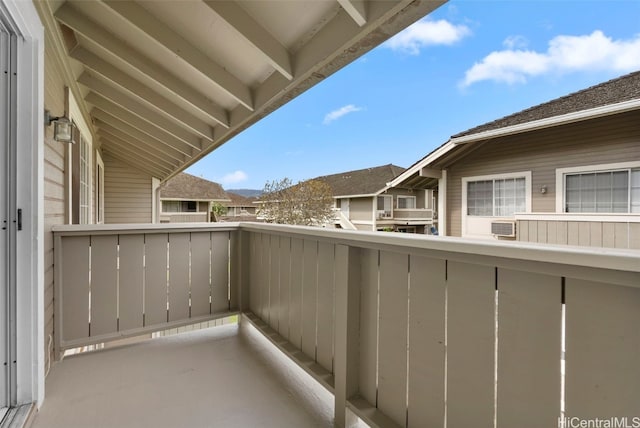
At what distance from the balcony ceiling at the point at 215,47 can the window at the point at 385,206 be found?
51.2 ft

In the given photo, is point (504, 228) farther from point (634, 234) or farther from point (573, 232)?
point (634, 234)

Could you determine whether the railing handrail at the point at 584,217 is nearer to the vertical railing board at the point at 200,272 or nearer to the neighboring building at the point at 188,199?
the vertical railing board at the point at 200,272

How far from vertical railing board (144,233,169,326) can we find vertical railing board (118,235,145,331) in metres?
0.04

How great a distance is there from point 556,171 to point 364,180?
13354mm

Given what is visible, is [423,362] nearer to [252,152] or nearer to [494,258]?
[494,258]

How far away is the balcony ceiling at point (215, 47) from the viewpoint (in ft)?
5.50

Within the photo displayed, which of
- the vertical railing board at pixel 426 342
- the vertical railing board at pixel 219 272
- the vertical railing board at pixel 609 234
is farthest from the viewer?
the vertical railing board at pixel 609 234

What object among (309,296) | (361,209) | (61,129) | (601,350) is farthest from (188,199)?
(601,350)

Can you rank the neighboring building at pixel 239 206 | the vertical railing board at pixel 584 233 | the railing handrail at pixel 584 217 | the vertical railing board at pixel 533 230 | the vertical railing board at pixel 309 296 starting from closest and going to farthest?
the vertical railing board at pixel 309 296
the railing handrail at pixel 584 217
the vertical railing board at pixel 584 233
the vertical railing board at pixel 533 230
the neighboring building at pixel 239 206

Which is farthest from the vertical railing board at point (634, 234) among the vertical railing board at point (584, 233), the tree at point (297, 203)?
the tree at point (297, 203)

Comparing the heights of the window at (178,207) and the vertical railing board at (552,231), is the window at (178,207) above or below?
above

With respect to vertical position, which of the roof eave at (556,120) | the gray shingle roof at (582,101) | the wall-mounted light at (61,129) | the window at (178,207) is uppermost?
the gray shingle roof at (582,101)

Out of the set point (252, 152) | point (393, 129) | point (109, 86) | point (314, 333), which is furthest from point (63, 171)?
point (252, 152)

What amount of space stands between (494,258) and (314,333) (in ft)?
4.00
